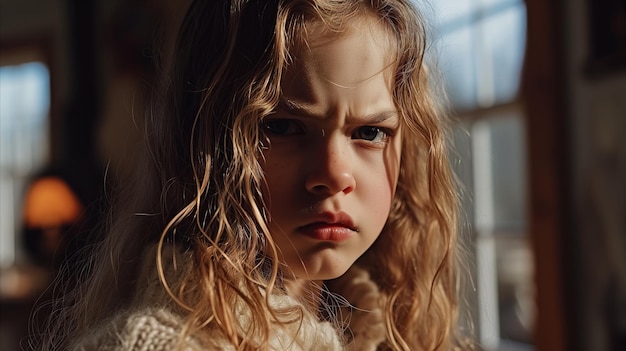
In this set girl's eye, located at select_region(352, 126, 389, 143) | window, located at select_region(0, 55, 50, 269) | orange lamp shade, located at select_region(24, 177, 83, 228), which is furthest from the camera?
window, located at select_region(0, 55, 50, 269)

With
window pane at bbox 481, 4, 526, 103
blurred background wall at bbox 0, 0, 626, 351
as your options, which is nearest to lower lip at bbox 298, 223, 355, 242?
blurred background wall at bbox 0, 0, 626, 351

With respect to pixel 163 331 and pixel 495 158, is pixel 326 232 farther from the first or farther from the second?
pixel 495 158

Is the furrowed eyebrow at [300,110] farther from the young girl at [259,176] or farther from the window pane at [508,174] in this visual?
the window pane at [508,174]

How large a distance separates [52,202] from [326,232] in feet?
9.53

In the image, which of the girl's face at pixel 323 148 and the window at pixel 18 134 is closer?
the girl's face at pixel 323 148

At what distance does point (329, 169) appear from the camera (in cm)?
70

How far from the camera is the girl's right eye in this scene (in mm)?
716

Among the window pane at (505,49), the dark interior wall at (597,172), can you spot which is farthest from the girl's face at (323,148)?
the window pane at (505,49)

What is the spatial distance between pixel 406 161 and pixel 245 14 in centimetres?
26

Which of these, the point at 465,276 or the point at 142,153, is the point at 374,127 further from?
the point at 465,276

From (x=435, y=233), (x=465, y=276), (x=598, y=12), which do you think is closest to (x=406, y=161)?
(x=435, y=233)

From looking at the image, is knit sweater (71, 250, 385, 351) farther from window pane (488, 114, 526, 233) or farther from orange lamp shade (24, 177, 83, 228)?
orange lamp shade (24, 177, 83, 228)

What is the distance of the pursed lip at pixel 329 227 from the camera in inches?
28.2

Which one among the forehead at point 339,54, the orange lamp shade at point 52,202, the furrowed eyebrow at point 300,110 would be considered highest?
the forehead at point 339,54
